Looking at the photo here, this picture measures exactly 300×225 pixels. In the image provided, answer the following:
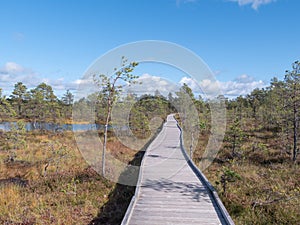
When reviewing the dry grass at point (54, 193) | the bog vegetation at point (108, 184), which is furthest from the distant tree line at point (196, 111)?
the dry grass at point (54, 193)

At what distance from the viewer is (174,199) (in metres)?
5.36

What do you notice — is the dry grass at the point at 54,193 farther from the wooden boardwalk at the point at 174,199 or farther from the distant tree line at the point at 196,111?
the distant tree line at the point at 196,111

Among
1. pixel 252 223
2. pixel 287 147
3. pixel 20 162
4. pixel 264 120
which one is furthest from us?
pixel 264 120

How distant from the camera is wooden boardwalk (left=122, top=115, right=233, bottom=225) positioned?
14.1 feet

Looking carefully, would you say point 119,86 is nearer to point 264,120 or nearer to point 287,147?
point 287,147

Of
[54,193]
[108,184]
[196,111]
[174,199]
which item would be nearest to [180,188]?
[174,199]

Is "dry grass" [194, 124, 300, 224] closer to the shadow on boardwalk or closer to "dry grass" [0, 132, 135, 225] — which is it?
the shadow on boardwalk

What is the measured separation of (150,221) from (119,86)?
450cm

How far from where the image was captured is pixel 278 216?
5.44 meters

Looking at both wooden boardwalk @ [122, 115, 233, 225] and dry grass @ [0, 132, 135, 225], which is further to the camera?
dry grass @ [0, 132, 135, 225]

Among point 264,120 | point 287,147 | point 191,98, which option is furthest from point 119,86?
point 264,120

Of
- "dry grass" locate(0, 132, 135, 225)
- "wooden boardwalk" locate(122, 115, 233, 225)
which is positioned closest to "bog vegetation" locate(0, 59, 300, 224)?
"dry grass" locate(0, 132, 135, 225)

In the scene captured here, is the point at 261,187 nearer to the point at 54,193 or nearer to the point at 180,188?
the point at 180,188

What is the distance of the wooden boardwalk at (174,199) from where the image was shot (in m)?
4.31
